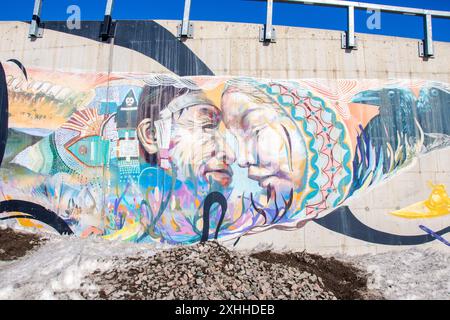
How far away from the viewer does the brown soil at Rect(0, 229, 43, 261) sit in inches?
331

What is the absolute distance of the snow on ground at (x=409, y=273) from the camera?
Answer: 7430mm

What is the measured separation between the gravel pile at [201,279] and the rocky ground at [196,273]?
0.02 meters

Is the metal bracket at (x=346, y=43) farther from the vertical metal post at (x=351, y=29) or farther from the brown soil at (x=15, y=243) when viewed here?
the brown soil at (x=15, y=243)

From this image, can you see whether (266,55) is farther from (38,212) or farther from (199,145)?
(38,212)

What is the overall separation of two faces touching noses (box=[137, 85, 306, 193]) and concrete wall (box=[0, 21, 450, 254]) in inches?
11.2

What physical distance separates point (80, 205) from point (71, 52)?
4374 millimetres

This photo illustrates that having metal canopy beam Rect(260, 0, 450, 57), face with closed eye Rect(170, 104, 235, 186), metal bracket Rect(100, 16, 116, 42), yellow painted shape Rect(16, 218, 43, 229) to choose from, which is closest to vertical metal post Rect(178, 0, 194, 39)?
metal bracket Rect(100, 16, 116, 42)

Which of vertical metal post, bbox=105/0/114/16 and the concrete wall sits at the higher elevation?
vertical metal post, bbox=105/0/114/16

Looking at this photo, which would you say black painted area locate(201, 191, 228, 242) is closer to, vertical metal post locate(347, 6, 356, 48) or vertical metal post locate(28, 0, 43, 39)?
vertical metal post locate(347, 6, 356, 48)

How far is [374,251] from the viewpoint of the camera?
941 centimetres

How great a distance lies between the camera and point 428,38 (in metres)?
10.7

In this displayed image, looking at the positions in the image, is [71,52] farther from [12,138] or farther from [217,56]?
[217,56]

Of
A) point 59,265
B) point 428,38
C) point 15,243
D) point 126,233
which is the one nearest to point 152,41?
point 126,233

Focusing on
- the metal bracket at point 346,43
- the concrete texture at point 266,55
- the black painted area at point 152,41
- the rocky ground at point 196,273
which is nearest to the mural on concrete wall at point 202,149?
the concrete texture at point 266,55
